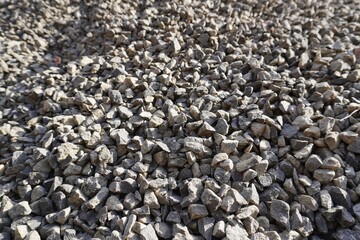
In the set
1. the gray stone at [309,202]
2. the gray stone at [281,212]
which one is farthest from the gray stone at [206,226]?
the gray stone at [309,202]

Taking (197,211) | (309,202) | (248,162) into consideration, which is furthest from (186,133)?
(309,202)

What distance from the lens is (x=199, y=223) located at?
157cm

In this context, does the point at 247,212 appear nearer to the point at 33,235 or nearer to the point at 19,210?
the point at 33,235

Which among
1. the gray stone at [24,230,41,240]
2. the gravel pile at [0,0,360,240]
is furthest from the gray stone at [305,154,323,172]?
the gray stone at [24,230,41,240]

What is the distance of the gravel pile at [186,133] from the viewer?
5.23 ft

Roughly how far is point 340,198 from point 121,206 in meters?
1.12

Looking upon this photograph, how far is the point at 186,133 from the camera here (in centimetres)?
195

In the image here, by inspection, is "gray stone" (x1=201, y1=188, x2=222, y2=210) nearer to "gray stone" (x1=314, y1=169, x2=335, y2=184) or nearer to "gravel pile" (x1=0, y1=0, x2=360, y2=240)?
"gravel pile" (x1=0, y1=0, x2=360, y2=240)

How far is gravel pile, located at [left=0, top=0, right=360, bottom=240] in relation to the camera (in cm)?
159

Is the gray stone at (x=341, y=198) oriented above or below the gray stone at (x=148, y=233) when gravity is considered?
above

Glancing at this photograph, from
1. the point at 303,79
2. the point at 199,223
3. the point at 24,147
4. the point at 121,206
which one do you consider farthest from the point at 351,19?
the point at 24,147

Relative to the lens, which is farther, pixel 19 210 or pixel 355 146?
pixel 355 146

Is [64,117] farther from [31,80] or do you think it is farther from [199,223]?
[199,223]

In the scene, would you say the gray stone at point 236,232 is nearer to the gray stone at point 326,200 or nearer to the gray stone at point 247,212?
the gray stone at point 247,212
